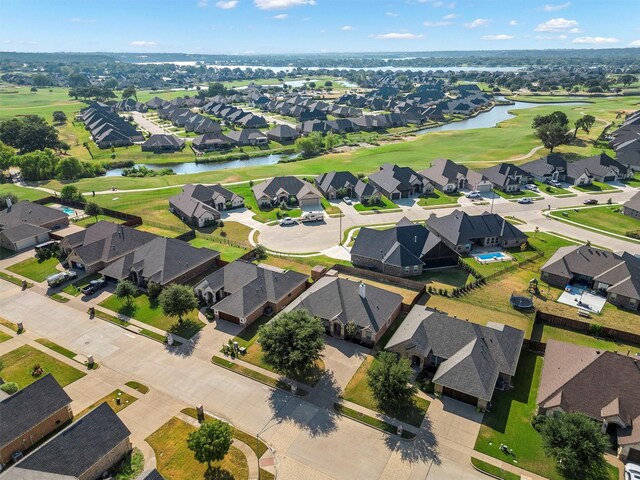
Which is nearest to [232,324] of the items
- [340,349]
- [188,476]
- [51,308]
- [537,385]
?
[340,349]

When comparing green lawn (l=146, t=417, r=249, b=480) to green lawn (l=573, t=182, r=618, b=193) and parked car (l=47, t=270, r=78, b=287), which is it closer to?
parked car (l=47, t=270, r=78, b=287)

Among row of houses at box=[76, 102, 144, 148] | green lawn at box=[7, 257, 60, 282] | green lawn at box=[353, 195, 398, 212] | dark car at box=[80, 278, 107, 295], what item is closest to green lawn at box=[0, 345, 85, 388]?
dark car at box=[80, 278, 107, 295]

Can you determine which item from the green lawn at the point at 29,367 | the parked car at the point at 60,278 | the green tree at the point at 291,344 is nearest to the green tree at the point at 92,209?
the parked car at the point at 60,278

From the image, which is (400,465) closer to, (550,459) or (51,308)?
(550,459)

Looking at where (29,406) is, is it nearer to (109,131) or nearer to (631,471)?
(631,471)

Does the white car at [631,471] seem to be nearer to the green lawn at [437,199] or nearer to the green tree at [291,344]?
the green tree at [291,344]

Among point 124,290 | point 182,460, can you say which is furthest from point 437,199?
point 182,460
